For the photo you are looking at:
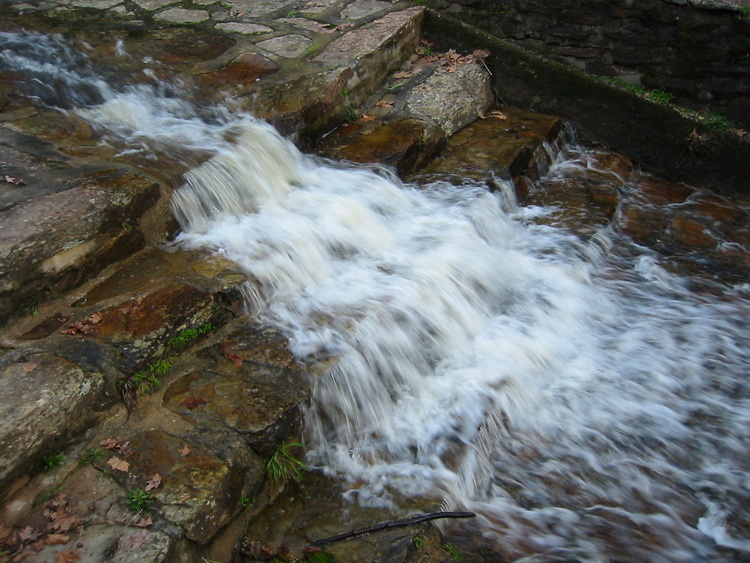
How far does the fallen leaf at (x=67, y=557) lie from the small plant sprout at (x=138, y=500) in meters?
0.26

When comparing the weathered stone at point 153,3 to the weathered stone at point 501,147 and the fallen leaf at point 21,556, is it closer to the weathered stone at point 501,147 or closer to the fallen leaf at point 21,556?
the weathered stone at point 501,147

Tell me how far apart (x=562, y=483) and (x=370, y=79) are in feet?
13.5

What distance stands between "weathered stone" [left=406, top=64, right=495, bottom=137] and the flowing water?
0.93 metres

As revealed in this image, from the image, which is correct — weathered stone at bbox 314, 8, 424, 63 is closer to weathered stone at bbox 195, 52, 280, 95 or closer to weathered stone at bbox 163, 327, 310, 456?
weathered stone at bbox 195, 52, 280, 95

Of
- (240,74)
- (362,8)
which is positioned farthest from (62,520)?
(362,8)

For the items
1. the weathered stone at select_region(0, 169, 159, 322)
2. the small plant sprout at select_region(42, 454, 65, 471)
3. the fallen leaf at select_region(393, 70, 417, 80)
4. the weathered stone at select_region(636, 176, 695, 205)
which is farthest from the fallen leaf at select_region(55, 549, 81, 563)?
the weathered stone at select_region(636, 176, 695, 205)

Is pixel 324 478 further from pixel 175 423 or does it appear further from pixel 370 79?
pixel 370 79

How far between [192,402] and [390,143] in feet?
9.91

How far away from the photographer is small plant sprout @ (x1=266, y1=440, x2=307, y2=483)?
9.78 feet

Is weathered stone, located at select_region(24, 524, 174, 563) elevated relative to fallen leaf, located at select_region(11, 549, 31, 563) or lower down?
lower down

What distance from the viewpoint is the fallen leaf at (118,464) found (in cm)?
268

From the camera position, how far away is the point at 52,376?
2.83 meters

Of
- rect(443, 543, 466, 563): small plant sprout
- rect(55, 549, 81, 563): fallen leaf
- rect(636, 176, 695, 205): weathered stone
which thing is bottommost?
rect(443, 543, 466, 563): small plant sprout

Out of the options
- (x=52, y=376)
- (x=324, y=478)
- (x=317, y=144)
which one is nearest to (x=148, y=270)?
(x=52, y=376)
